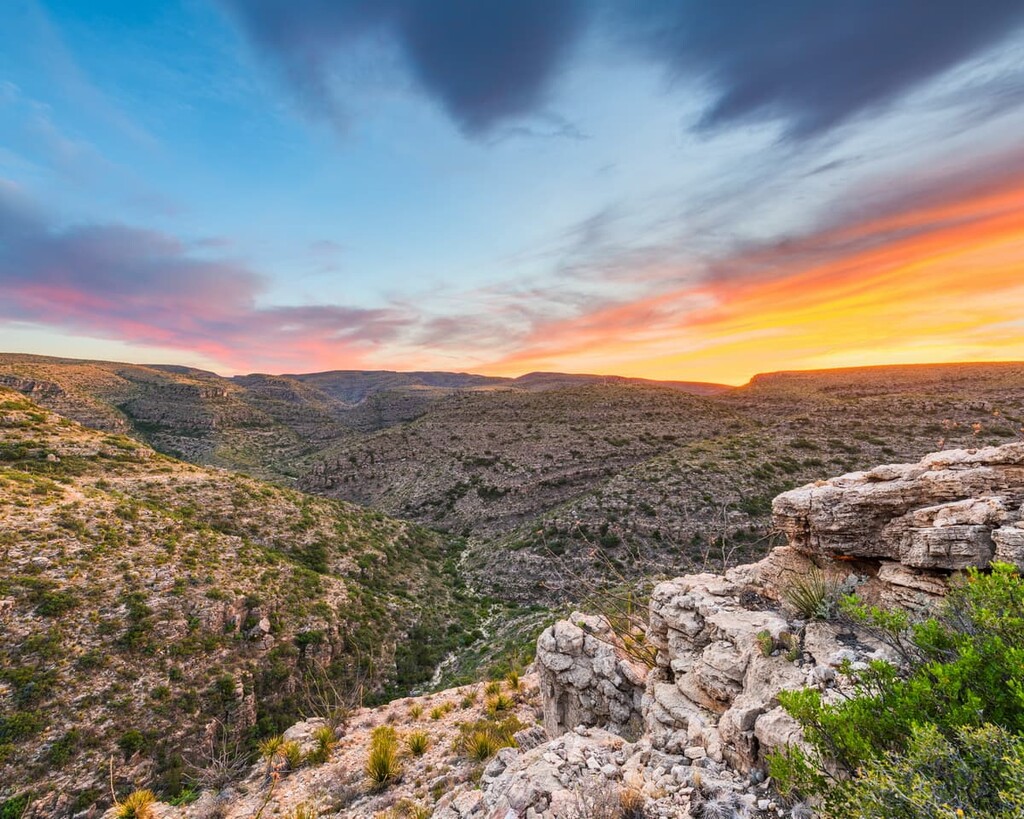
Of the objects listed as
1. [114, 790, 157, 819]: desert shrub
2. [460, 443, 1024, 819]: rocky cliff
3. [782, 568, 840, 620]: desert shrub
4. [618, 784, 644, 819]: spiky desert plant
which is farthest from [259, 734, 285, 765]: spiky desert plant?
[782, 568, 840, 620]: desert shrub

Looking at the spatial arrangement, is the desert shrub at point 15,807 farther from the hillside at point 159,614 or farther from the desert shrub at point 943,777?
the desert shrub at point 943,777

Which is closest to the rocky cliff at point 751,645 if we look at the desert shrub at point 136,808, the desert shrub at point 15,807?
the desert shrub at point 136,808

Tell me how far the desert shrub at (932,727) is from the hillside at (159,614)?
1658 cm

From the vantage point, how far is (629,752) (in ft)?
18.8

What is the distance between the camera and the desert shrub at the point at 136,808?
8.77 metres

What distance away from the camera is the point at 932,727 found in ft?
9.66

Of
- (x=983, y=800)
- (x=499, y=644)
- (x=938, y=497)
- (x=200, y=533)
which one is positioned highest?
(x=938, y=497)

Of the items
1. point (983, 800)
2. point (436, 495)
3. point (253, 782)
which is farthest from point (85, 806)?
point (436, 495)

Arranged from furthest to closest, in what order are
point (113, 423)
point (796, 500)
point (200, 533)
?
point (113, 423) < point (200, 533) < point (796, 500)

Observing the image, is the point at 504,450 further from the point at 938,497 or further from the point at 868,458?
the point at 938,497

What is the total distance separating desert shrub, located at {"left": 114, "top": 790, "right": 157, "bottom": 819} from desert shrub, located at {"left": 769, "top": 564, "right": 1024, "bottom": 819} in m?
13.5

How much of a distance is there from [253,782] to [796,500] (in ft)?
50.2

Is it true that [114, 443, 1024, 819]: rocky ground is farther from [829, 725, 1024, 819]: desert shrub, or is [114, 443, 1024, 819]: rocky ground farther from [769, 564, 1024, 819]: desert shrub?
[829, 725, 1024, 819]: desert shrub

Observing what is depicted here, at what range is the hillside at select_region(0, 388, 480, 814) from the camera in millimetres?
11297
